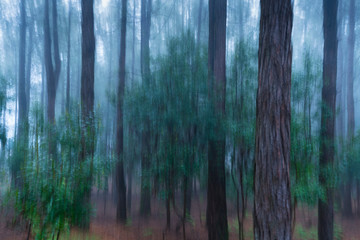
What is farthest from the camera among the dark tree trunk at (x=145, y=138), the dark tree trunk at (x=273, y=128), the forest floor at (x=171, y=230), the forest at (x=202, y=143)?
the forest floor at (x=171, y=230)

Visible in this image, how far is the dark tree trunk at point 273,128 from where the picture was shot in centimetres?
354

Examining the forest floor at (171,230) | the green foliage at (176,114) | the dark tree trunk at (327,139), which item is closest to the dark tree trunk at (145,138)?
the green foliage at (176,114)

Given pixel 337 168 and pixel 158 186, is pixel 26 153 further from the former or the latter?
pixel 337 168

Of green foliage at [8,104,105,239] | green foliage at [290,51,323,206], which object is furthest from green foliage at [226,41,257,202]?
green foliage at [8,104,105,239]

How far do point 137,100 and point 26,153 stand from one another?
4.24 metres

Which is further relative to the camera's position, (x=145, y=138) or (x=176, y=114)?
(x=145, y=138)

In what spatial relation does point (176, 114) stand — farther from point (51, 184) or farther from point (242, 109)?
point (51, 184)

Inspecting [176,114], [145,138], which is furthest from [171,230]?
[176,114]

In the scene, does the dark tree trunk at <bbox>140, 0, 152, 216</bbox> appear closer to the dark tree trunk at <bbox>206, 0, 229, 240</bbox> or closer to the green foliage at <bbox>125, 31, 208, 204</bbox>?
the green foliage at <bbox>125, 31, 208, 204</bbox>

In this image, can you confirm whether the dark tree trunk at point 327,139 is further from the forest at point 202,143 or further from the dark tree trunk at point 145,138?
the dark tree trunk at point 145,138

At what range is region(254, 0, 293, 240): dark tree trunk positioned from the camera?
11.6 feet

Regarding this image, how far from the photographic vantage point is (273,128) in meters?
3.65

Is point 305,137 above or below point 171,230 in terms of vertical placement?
above

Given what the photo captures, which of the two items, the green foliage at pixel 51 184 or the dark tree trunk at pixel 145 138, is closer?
the green foliage at pixel 51 184
